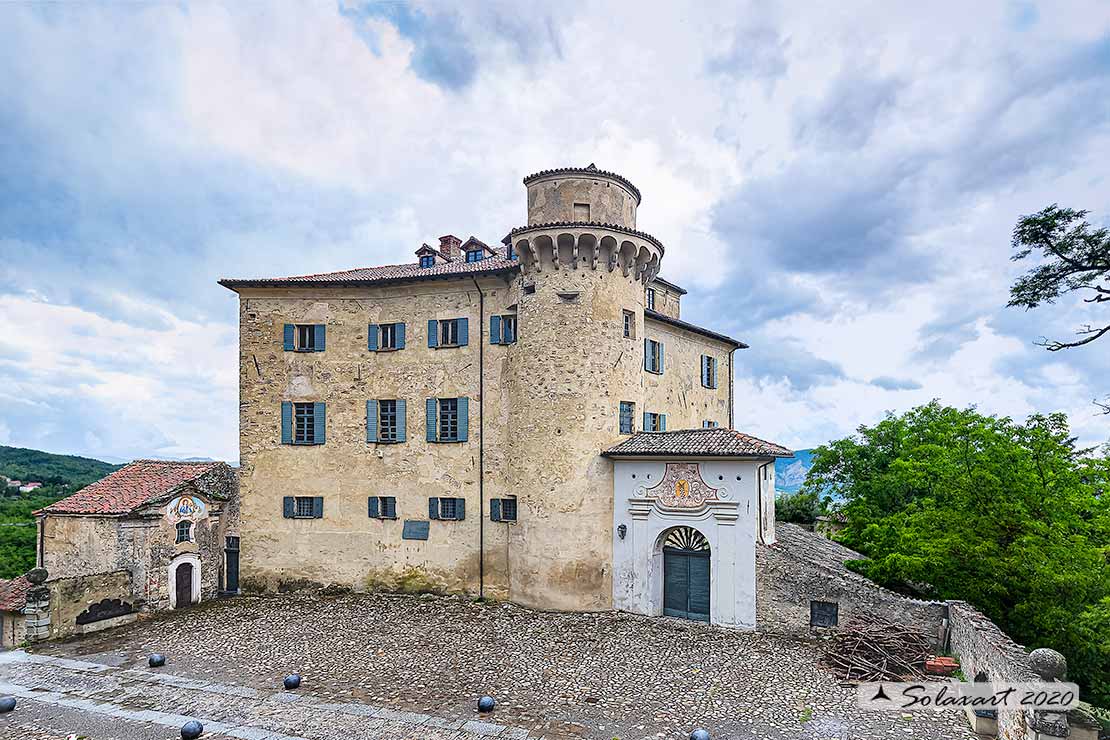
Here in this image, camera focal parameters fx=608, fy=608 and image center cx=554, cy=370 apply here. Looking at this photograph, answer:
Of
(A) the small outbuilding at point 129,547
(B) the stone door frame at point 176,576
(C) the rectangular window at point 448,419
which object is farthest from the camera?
(C) the rectangular window at point 448,419

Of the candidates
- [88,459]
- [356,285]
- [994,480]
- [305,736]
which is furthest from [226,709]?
[88,459]

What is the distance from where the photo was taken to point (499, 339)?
22672mm

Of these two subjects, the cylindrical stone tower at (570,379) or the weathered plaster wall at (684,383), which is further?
the weathered plaster wall at (684,383)

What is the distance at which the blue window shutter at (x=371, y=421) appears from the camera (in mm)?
23688

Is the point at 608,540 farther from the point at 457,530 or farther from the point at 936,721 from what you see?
the point at 936,721

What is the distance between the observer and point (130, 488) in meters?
21.5

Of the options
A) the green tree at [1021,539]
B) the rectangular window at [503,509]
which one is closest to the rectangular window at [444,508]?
the rectangular window at [503,509]

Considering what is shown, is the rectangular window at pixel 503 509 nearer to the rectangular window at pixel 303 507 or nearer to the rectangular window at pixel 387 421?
the rectangular window at pixel 387 421

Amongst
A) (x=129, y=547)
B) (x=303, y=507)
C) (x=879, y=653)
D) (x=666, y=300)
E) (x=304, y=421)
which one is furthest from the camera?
(x=666, y=300)

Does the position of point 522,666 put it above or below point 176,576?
below

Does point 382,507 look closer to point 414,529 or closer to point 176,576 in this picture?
point 414,529

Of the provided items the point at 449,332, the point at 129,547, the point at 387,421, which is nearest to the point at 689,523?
the point at 449,332

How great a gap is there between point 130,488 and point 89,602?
408 centimetres

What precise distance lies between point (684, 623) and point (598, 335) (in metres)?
9.71
